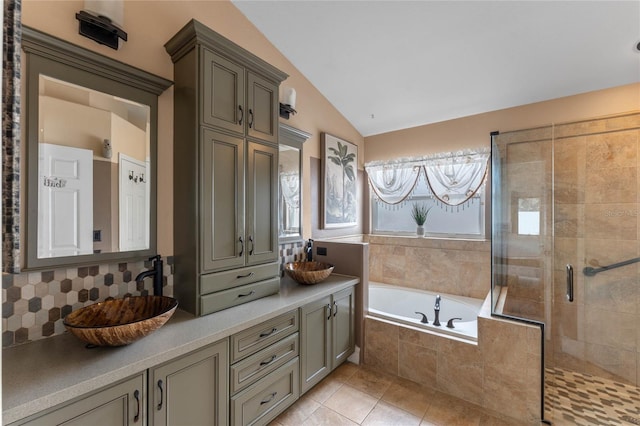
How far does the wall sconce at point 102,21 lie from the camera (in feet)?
4.87

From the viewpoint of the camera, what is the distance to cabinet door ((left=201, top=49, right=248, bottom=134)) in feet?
5.57

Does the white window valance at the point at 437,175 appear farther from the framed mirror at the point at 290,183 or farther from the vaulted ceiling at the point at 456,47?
the framed mirror at the point at 290,183

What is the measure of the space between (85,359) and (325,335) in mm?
1498

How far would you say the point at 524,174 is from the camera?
9.16 ft

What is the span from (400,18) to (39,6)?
214cm

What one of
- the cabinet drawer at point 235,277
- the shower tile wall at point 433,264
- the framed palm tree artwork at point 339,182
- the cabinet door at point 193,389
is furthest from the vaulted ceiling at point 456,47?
the cabinet door at point 193,389

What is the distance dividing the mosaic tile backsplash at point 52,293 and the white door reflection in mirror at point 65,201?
0.12 metres

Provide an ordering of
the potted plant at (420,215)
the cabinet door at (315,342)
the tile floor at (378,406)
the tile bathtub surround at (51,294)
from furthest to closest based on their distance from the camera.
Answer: the potted plant at (420,215), the cabinet door at (315,342), the tile floor at (378,406), the tile bathtub surround at (51,294)

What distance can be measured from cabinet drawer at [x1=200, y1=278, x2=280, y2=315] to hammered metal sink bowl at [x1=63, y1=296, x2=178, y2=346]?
0.20 m

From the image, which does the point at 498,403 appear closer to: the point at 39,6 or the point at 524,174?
the point at 524,174

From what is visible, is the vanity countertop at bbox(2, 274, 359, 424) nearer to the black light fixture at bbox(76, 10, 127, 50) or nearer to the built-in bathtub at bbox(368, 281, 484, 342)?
the built-in bathtub at bbox(368, 281, 484, 342)

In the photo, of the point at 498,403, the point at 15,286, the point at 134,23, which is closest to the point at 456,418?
the point at 498,403

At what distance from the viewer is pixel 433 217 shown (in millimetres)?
3541

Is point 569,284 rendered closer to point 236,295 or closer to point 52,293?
point 236,295
